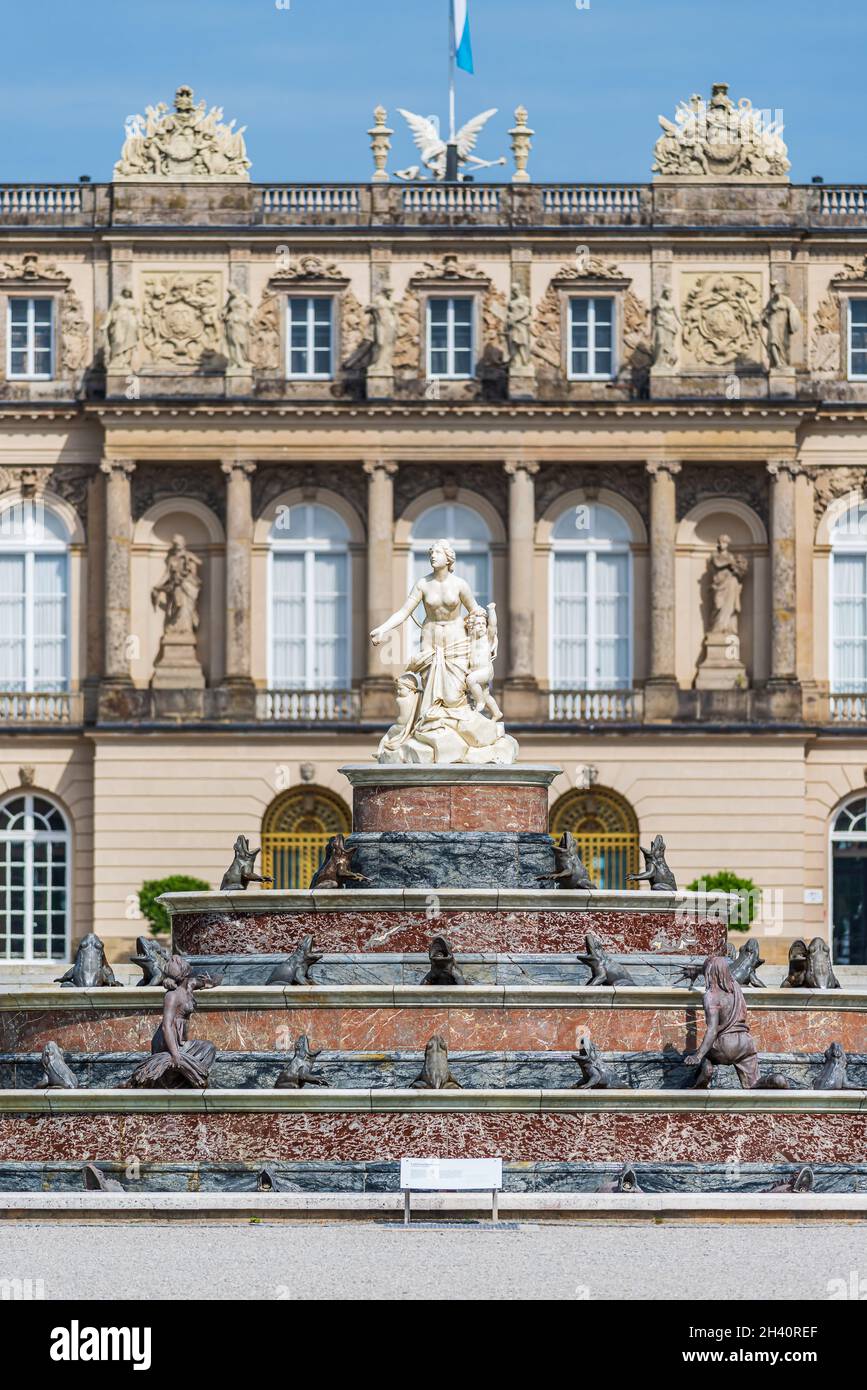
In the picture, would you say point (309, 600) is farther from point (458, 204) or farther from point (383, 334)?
point (458, 204)

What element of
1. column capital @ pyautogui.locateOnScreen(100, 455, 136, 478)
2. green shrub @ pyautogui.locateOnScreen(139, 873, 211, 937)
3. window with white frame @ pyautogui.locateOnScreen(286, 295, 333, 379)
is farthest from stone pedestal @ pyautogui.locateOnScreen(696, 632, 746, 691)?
column capital @ pyautogui.locateOnScreen(100, 455, 136, 478)

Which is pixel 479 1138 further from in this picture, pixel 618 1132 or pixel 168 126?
pixel 168 126

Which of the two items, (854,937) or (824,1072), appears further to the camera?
(854,937)

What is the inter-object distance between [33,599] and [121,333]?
238 inches

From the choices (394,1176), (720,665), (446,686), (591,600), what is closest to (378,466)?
(591,600)

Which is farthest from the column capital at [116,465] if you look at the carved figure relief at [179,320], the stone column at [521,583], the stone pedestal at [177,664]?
the stone column at [521,583]

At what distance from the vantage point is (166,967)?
28.1 meters

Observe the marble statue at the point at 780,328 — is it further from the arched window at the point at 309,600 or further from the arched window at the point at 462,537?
the arched window at the point at 309,600

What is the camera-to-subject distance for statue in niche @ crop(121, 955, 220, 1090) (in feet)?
89.0

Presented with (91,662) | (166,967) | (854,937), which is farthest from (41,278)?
(166,967)

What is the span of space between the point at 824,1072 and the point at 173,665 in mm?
37146

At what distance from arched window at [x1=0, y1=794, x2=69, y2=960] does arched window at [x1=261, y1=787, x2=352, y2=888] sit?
4.41 metres

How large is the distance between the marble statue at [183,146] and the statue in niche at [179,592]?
7724 millimetres

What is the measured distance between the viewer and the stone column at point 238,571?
6259 centimetres
